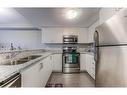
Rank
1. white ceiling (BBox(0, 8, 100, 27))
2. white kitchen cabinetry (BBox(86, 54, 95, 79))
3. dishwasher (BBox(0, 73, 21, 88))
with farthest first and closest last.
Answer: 1. white kitchen cabinetry (BBox(86, 54, 95, 79))
2. white ceiling (BBox(0, 8, 100, 27))
3. dishwasher (BBox(0, 73, 21, 88))

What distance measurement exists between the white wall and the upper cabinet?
0.80 m

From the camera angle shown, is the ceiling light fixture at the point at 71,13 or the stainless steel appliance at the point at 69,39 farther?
the stainless steel appliance at the point at 69,39

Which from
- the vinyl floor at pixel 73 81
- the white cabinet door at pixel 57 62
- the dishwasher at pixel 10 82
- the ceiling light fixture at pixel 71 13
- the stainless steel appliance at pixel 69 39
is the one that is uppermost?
the ceiling light fixture at pixel 71 13

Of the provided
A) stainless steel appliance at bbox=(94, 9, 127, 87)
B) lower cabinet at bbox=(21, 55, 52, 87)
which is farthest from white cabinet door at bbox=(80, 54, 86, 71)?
stainless steel appliance at bbox=(94, 9, 127, 87)

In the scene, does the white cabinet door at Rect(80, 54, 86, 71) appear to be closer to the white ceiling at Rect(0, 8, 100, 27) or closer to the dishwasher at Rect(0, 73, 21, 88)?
the white ceiling at Rect(0, 8, 100, 27)

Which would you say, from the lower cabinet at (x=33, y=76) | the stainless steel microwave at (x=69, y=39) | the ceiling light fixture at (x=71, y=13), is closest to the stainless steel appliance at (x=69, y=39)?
the stainless steel microwave at (x=69, y=39)

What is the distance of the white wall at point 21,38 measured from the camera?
6914 millimetres

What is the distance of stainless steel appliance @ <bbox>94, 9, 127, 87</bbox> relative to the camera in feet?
4.36

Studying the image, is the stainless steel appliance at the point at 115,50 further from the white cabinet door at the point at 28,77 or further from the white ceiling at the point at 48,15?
the white ceiling at the point at 48,15

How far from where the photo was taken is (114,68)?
1.55 metres

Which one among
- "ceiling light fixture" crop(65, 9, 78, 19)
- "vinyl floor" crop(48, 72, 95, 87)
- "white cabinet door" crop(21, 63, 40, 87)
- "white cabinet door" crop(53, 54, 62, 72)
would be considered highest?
"ceiling light fixture" crop(65, 9, 78, 19)

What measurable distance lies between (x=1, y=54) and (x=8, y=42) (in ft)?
14.6

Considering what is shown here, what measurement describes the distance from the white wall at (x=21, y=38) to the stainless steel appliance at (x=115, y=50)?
5.23 meters
